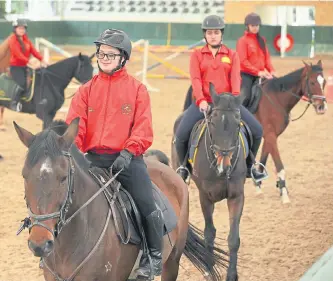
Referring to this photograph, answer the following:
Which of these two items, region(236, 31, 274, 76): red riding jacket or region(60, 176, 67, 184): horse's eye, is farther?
region(236, 31, 274, 76): red riding jacket

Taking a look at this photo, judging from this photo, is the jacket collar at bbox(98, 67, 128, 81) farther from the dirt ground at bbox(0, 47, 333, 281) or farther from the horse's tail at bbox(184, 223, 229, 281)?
the dirt ground at bbox(0, 47, 333, 281)

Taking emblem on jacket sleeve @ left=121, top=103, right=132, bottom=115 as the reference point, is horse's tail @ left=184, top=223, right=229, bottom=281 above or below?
below

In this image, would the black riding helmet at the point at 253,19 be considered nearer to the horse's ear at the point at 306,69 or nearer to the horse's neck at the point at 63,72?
the horse's ear at the point at 306,69

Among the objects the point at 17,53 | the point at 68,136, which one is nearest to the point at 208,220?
the point at 68,136

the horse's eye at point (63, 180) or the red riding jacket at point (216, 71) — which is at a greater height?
the horse's eye at point (63, 180)

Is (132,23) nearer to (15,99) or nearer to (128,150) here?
(15,99)

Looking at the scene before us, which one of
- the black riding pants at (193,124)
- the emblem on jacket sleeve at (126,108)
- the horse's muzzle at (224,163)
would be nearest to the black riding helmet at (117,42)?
the emblem on jacket sleeve at (126,108)

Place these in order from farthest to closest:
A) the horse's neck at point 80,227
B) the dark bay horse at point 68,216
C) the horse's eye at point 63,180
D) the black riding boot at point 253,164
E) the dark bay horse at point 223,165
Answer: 1. the black riding boot at point 253,164
2. the dark bay horse at point 223,165
3. the horse's neck at point 80,227
4. the horse's eye at point 63,180
5. the dark bay horse at point 68,216

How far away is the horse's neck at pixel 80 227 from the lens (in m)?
5.02

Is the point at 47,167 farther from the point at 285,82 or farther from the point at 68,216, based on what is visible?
the point at 285,82

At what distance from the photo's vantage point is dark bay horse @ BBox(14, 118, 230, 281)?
452 centimetres

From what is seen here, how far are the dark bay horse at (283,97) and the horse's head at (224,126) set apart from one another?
164 inches

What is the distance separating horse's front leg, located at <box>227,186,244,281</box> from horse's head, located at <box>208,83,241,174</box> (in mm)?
327

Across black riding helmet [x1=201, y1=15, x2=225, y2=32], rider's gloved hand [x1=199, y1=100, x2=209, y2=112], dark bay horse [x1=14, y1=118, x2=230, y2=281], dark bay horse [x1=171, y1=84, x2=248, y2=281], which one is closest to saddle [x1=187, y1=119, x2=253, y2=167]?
dark bay horse [x1=171, y1=84, x2=248, y2=281]
